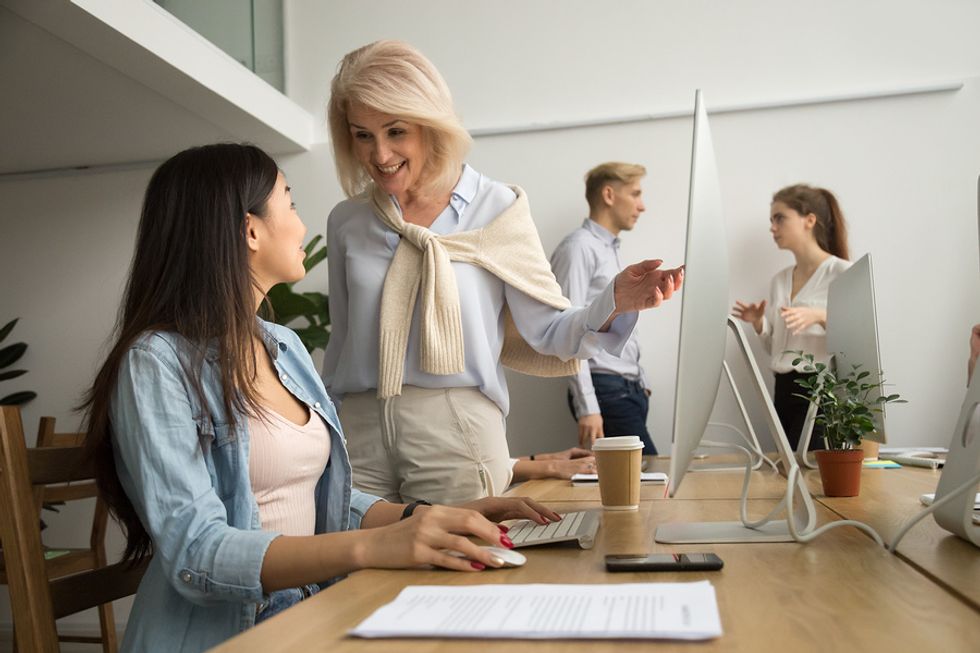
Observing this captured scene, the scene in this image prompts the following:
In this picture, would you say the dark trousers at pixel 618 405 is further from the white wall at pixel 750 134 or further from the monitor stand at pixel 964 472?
the monitor stand at pixel 964 472

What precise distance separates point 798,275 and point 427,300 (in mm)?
2546

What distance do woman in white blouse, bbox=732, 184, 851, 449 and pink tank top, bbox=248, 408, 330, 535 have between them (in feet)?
9.07

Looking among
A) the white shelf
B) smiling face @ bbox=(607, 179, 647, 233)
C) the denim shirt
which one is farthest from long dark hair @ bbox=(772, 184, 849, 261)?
the denim shirt

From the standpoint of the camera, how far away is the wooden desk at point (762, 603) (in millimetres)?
667

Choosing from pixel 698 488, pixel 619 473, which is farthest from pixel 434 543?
pixel 698 488

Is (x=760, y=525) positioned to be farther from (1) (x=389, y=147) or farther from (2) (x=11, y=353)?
(2) (x=11, y=353)

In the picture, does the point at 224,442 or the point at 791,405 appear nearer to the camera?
the point at 224,442

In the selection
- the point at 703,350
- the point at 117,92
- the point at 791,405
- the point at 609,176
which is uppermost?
the point at 117,92

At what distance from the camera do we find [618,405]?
376 centimetres

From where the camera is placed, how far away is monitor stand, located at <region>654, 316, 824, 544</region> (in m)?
1.11

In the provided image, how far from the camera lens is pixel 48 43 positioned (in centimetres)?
345

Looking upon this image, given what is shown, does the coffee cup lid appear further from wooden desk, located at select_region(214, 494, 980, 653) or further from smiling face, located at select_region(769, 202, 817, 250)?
smiling face, located at select_region(769, 202, 817, 250)

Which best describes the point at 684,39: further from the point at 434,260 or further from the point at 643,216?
the point at 434,260

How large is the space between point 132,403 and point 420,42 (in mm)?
3755
